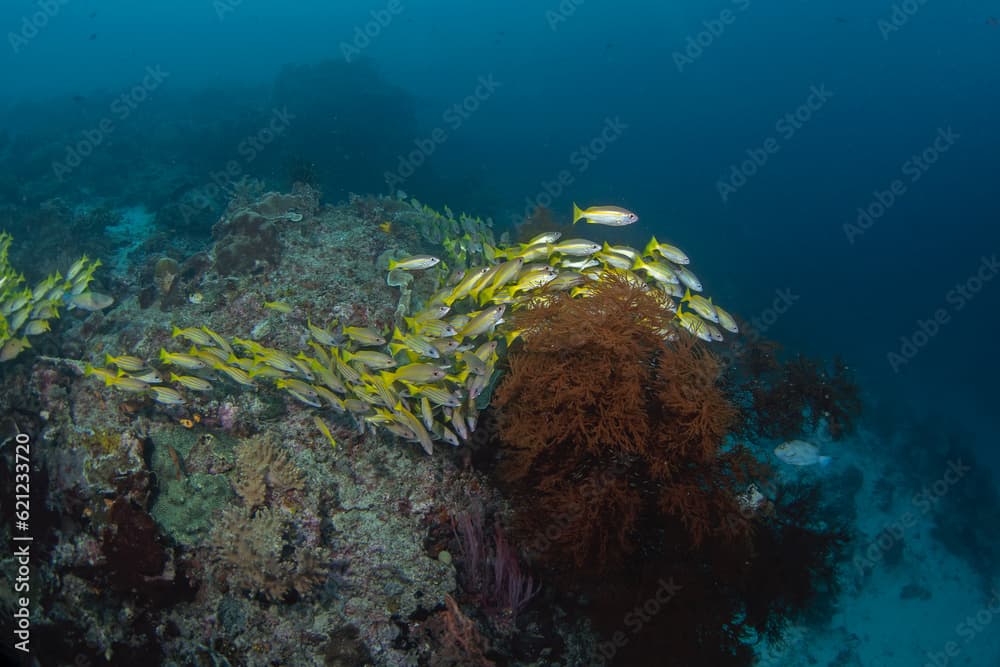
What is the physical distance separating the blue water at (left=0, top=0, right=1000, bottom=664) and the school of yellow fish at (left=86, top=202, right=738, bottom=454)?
58.8 feet

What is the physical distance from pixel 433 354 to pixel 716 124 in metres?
71.9

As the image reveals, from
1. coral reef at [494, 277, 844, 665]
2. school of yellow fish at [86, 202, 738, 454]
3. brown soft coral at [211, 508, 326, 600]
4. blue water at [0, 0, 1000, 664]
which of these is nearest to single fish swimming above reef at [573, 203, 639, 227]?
school of yellow fish at [86, 202, 738, 454]

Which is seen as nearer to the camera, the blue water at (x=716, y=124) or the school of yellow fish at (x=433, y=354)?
the school of yellow fish at (x=433, y=354)

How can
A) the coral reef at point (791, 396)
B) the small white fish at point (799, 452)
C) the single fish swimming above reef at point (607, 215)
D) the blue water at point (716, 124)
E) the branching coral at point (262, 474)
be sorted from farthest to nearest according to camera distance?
the blue water at point (716, 124) < the coral reef at point (791, 396) < the small white fish at point (799, 452) < the single fish swimming above reef at point (607, 215) < the branching coral at point (262, 474)

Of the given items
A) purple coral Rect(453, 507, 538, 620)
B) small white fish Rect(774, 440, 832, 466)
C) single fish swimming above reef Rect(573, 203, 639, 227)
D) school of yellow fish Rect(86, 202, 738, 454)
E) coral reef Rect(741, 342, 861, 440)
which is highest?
coral reef Rect(741, 342, 861, 440)

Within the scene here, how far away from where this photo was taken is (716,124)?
63531mm

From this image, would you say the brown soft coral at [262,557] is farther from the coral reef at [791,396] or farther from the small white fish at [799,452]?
the coral reef at [791,396]

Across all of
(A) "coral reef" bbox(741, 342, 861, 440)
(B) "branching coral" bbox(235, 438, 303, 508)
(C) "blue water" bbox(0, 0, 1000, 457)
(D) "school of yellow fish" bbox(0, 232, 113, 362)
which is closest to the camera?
(B) "branching coral" bbox(235, 438, 303, 508)

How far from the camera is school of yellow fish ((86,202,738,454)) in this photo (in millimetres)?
4301

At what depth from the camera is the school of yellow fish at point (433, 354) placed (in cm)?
430

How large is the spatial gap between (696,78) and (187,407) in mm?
90937

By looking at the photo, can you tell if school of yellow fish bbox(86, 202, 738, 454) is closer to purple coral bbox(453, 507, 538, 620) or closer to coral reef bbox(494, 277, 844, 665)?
coral reef bbox(494, 277, 844, 665)

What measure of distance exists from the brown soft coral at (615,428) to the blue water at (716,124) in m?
19.4

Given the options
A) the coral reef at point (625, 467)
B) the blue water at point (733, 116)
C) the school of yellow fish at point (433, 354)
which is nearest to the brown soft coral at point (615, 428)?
the coral reef at point (625, 467)
